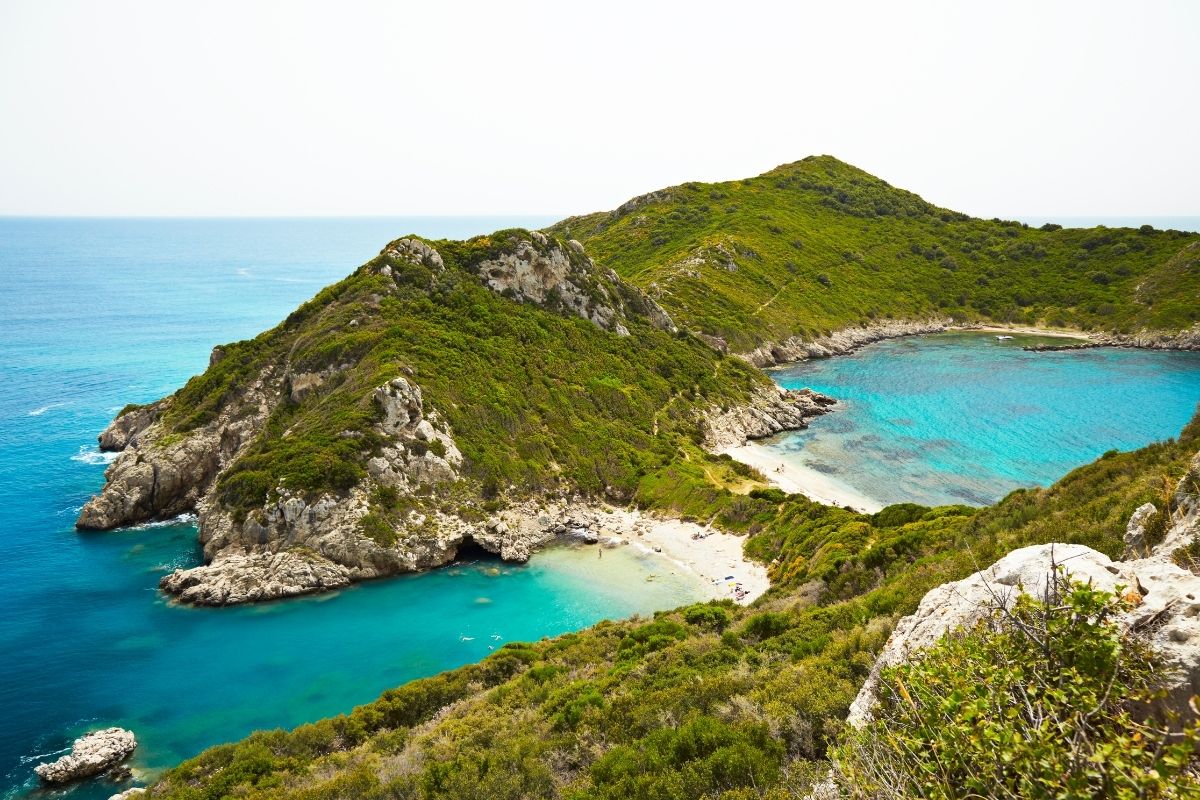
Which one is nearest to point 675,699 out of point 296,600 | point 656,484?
point 296,600

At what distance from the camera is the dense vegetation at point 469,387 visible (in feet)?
167

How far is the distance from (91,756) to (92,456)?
4930 centimetres

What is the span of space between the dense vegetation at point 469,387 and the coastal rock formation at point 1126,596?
139 feet

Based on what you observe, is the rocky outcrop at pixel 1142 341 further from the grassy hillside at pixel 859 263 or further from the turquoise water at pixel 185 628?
the turquoise water at pixel 185 628

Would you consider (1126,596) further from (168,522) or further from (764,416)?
(764,416)

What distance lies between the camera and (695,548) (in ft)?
160

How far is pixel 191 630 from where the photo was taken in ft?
129

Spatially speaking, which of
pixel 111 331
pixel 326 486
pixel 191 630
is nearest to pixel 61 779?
pixel 191 630

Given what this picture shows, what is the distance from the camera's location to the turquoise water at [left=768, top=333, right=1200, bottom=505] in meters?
62.0

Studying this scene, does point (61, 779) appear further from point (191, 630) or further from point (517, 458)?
point (517, 458)

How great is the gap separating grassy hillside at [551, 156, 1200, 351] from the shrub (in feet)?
314

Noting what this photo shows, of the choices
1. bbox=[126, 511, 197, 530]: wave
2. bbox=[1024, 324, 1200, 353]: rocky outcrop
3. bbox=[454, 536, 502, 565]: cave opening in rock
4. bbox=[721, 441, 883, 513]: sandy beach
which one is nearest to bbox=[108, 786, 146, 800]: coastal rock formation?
bbox=[454, 536, 502, 565]: cave opening in rock

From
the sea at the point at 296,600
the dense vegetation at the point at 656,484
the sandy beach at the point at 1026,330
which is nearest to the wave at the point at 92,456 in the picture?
the sea at the point at 296,600

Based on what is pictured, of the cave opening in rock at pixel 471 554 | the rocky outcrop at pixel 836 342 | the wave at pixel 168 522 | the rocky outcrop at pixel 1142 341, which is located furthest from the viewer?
the rocky outcrop at pixel 1142 341
